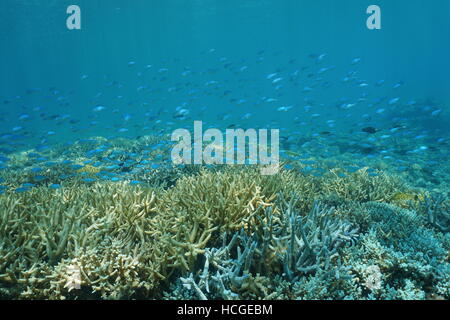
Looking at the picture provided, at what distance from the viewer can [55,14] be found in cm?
4575

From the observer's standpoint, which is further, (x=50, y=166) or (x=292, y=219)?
(x=50, y=166)

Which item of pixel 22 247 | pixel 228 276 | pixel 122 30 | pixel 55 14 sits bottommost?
pixel 228 276

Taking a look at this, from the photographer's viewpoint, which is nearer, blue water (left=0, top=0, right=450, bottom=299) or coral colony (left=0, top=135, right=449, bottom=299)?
coral colony (left=0, top=135, right=449, bottom=299)

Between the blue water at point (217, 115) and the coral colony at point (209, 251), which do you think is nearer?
the coral colony at point (209, 251)

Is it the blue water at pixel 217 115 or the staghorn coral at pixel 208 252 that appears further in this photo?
the blue water at pixel 217 115

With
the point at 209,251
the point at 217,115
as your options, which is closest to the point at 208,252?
the point at 209,251

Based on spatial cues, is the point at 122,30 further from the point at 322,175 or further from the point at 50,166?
the point at 322,175

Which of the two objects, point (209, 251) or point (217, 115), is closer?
point (209, 251)

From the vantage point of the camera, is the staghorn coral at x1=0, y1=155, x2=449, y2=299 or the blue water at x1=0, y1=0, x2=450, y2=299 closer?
the staghorn coral at x1=0, y1=155, x2=449, y2=299

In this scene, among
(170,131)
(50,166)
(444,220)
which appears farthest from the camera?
(170,131)

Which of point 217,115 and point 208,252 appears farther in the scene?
point 217,115

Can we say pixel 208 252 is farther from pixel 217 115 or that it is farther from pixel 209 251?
pixel 217 115

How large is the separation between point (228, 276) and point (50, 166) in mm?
10611
